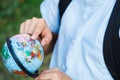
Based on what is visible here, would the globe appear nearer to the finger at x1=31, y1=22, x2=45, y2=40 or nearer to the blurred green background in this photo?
the finger at x1=31, y1=22, x2=45, y2=40

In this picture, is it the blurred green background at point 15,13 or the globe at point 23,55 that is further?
the blurred green background at point 15,13

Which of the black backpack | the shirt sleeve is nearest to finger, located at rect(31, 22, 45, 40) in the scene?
the shirt sleeve

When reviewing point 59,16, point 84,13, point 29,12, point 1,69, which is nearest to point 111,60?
point 84,13

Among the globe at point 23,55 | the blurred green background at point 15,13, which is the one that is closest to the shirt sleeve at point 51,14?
the globe at point 23,55

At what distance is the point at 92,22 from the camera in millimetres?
1437

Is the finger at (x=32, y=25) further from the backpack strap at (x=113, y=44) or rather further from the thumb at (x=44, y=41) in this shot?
the backpack strap at (x=113, y=44)

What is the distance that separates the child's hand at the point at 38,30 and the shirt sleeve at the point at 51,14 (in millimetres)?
91

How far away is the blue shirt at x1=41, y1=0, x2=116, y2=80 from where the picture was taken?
139 centimetres

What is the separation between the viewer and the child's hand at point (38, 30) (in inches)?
57.9

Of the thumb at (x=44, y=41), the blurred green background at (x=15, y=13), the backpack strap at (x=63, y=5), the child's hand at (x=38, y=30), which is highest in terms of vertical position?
the backpack strap at (x=63, y=5)

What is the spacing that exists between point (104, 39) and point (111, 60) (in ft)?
0.23

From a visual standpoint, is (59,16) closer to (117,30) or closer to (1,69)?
(117,30)

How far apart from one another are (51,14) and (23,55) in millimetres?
303

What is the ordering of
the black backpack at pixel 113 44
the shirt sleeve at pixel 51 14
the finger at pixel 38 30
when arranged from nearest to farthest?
the black backpack at pixel 113 44, the finger at pixel 38 30, the shirt sleeve at pixel 51 14
